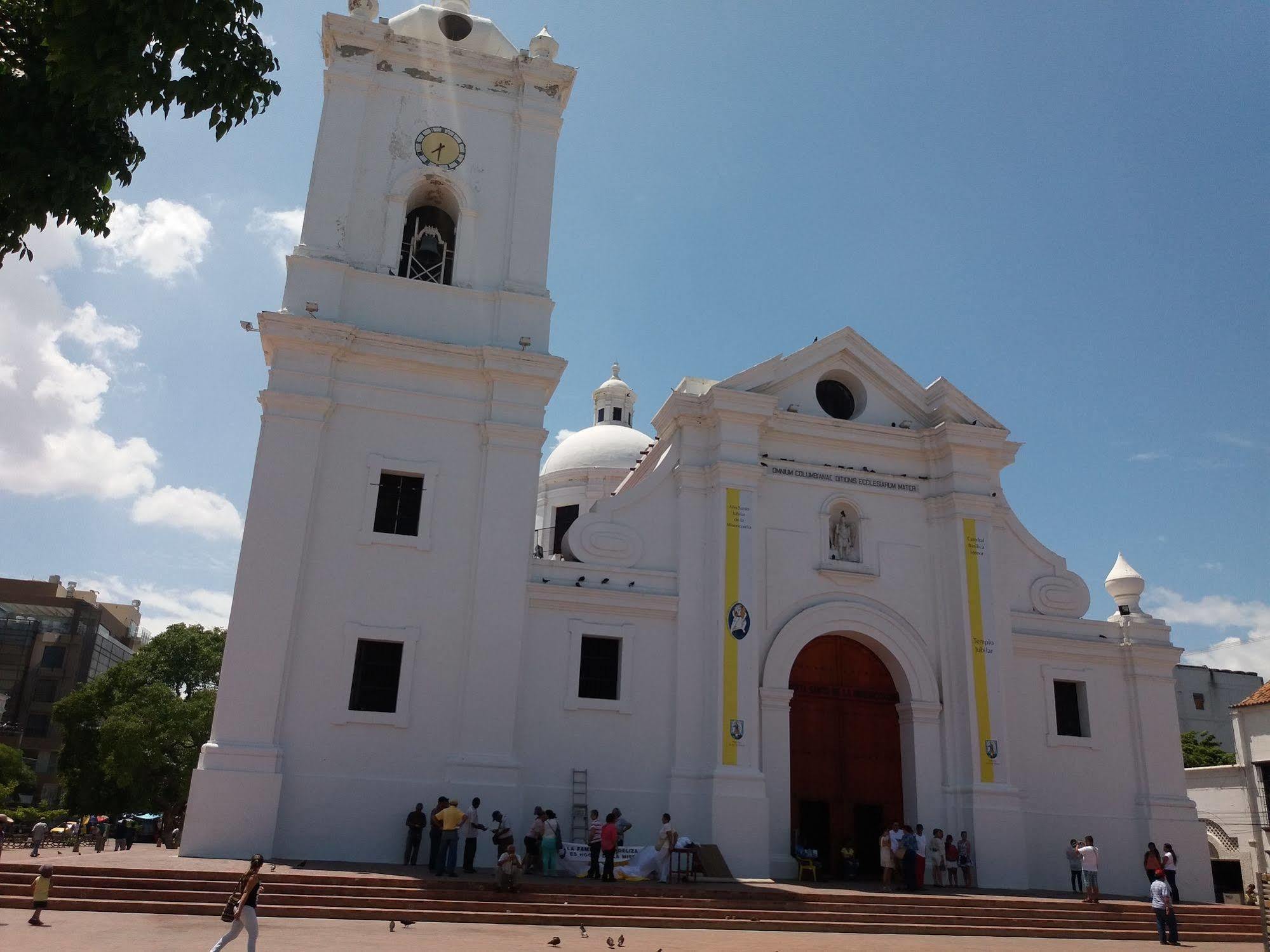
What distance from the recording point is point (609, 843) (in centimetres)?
1554

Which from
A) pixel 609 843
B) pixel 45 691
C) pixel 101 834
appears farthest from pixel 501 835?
pixel 45 691

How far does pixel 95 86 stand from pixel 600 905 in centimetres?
1132

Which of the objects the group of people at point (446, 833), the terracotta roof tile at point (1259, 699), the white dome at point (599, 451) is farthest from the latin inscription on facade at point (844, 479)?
the terracotta roof tile at point (1259, 699)

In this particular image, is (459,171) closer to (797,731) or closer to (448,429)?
(448,429)

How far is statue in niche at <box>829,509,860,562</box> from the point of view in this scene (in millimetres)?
20781

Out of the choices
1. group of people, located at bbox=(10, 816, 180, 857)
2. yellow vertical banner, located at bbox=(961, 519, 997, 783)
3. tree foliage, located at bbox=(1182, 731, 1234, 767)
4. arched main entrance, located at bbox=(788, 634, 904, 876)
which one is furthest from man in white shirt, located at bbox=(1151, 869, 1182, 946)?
tree foliage, located at bbox=(1182, 731, 1234, 767)

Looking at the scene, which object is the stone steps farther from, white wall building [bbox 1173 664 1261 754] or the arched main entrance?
white wall building [bbox 1173 664 1261 754]

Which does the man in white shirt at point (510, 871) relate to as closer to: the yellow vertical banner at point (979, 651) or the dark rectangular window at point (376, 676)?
the dark rectangular window at point (376, 676)

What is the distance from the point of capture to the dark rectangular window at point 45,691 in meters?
58.7

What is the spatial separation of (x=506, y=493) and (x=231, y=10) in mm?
11772

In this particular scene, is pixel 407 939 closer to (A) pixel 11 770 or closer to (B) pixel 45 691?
(A) pixel 11 770

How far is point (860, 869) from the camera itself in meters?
19.3

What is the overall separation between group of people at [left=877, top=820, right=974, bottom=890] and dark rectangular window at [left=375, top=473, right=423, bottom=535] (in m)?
9.79

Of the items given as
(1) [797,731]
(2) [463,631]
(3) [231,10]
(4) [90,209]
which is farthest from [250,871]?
(1) [797,731]
